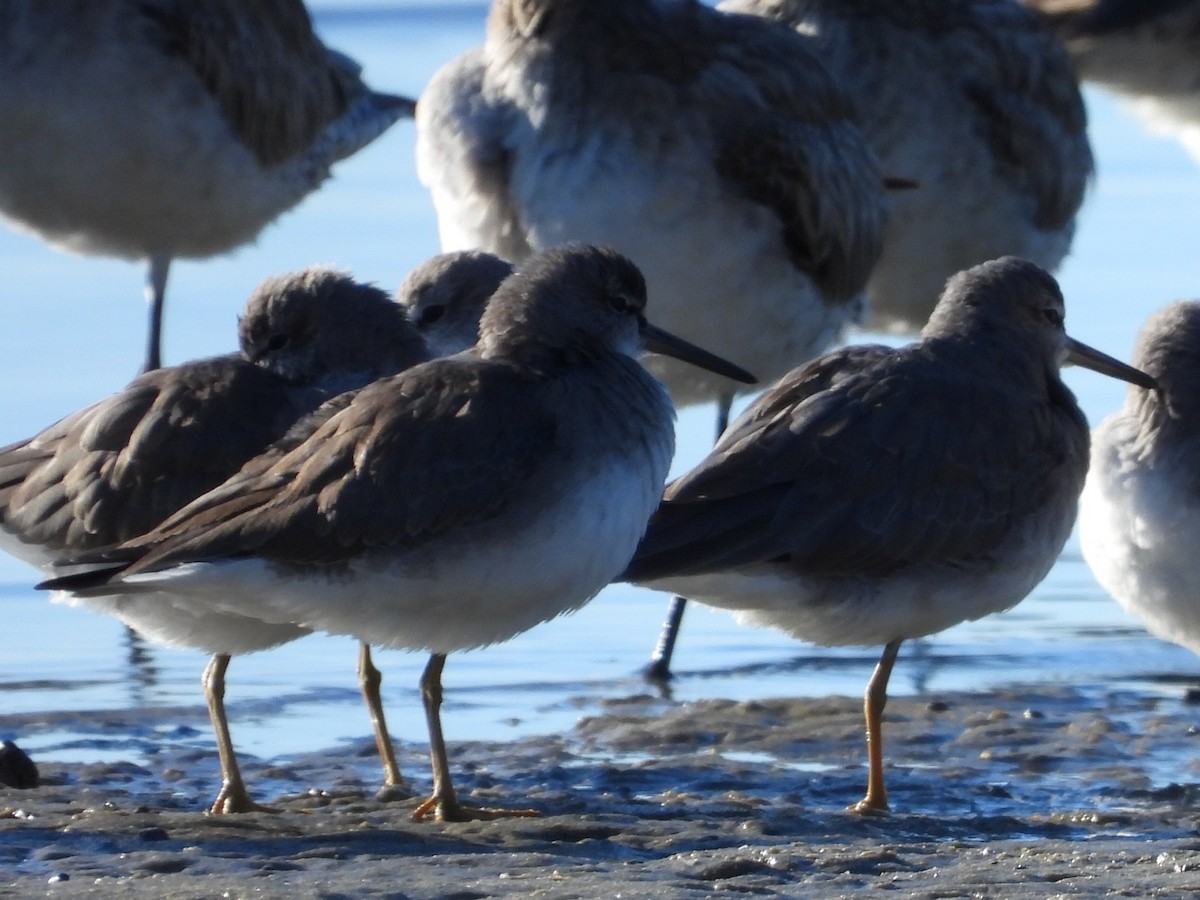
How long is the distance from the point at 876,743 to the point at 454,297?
1.94 metres

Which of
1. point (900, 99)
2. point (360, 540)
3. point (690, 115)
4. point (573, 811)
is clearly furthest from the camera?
point (900, 99)

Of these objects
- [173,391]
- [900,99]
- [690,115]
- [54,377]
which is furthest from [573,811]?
[54,377]

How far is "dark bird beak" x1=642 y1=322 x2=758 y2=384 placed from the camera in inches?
237

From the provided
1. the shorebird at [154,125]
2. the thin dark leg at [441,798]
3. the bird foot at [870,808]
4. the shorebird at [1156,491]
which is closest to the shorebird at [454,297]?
the thin dark leg at [441,798]

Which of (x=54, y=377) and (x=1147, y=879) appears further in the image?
(x=54, y=377)

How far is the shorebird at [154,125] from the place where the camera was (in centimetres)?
901

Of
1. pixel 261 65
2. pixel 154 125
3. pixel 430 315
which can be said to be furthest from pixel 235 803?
pixel 261 65

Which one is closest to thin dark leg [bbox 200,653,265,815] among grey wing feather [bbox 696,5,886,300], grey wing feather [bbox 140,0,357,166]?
grey wing feather [bbox 696,5,886,300]

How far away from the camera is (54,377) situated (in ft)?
34.4

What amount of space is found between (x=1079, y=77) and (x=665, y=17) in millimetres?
3112

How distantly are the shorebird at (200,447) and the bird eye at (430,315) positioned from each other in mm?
732

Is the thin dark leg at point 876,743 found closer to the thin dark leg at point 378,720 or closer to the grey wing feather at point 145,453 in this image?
the thin dark leg at point 378,720

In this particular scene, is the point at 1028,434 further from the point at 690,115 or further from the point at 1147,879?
the point at 690,115

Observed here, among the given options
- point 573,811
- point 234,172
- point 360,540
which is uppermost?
point 234,172
